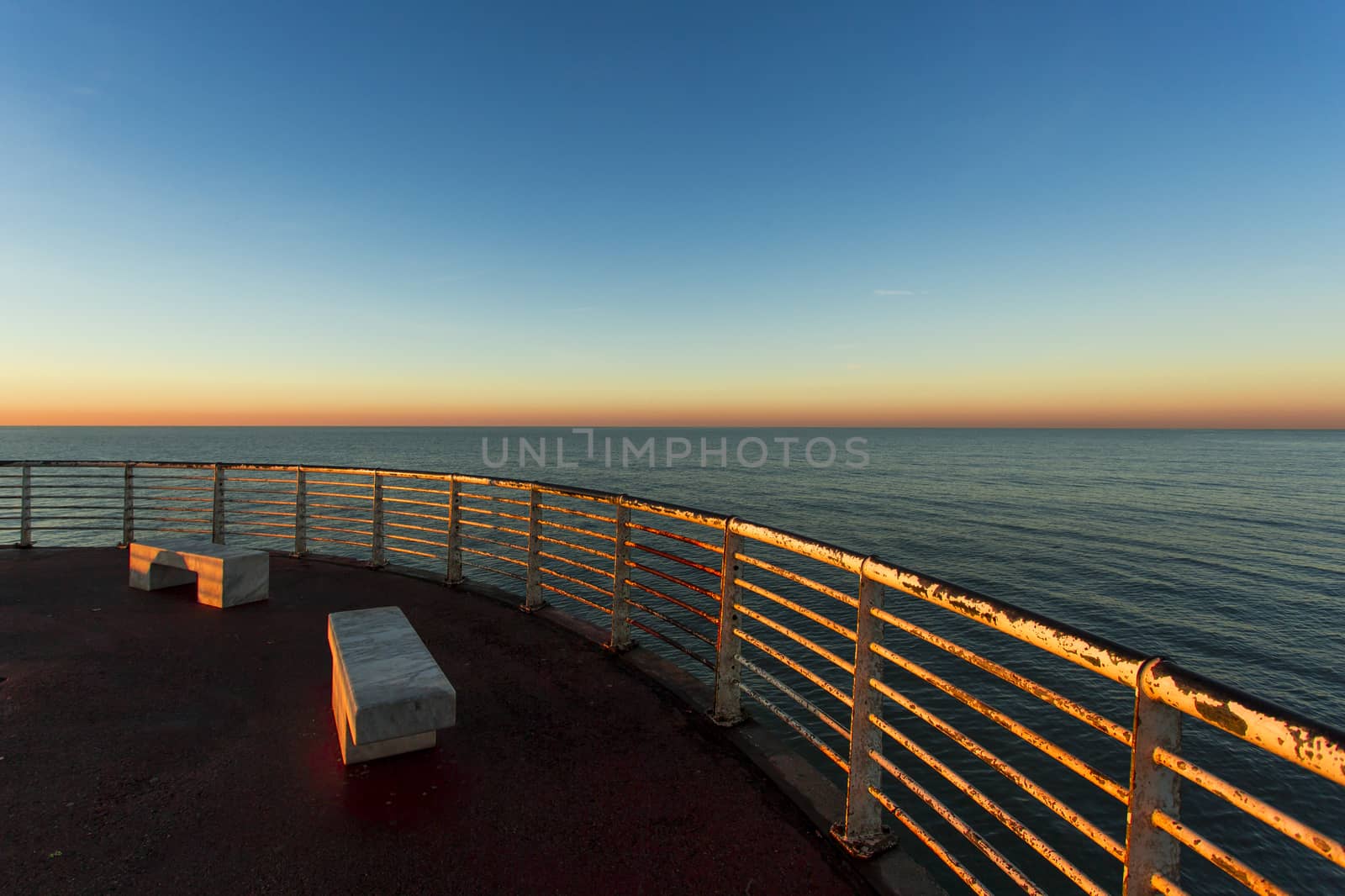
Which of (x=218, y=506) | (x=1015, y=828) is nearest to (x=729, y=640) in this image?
(x=1015, y=828)

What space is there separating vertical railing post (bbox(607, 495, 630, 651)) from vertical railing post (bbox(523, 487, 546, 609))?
0.96m

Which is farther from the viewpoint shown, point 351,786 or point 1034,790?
point 351,786

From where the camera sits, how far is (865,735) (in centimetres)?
284

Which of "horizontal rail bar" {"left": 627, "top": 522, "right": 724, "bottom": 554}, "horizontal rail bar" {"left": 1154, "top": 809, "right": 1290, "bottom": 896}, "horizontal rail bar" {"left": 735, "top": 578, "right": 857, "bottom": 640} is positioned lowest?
"horizontal rail bar" {"left": 1154, "top": 809, "right": 1290, "bottom": 896}

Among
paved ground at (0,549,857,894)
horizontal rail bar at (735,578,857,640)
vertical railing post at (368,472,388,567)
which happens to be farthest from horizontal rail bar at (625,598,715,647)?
vertical railing post at (368,472,388,567)

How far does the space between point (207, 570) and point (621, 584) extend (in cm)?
453

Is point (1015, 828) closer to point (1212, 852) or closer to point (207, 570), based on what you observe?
point (1212, 852)

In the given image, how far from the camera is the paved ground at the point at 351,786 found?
269 centimetres

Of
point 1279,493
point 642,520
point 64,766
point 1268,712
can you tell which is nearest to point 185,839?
point 64,766

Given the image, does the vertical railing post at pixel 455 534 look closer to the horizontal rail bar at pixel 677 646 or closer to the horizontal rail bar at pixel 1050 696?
the horizontal rail bar at pixel 677 646

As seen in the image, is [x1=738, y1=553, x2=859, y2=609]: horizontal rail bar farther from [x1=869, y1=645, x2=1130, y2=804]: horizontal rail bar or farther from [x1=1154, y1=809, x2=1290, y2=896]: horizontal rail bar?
[x1=1154, y1=809, x2=1290, y2=896]: horizontal rail bar

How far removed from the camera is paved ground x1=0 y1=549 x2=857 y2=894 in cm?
269

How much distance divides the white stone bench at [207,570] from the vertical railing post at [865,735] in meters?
6.06

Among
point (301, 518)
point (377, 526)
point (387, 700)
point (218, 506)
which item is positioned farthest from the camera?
point (218, 506)
